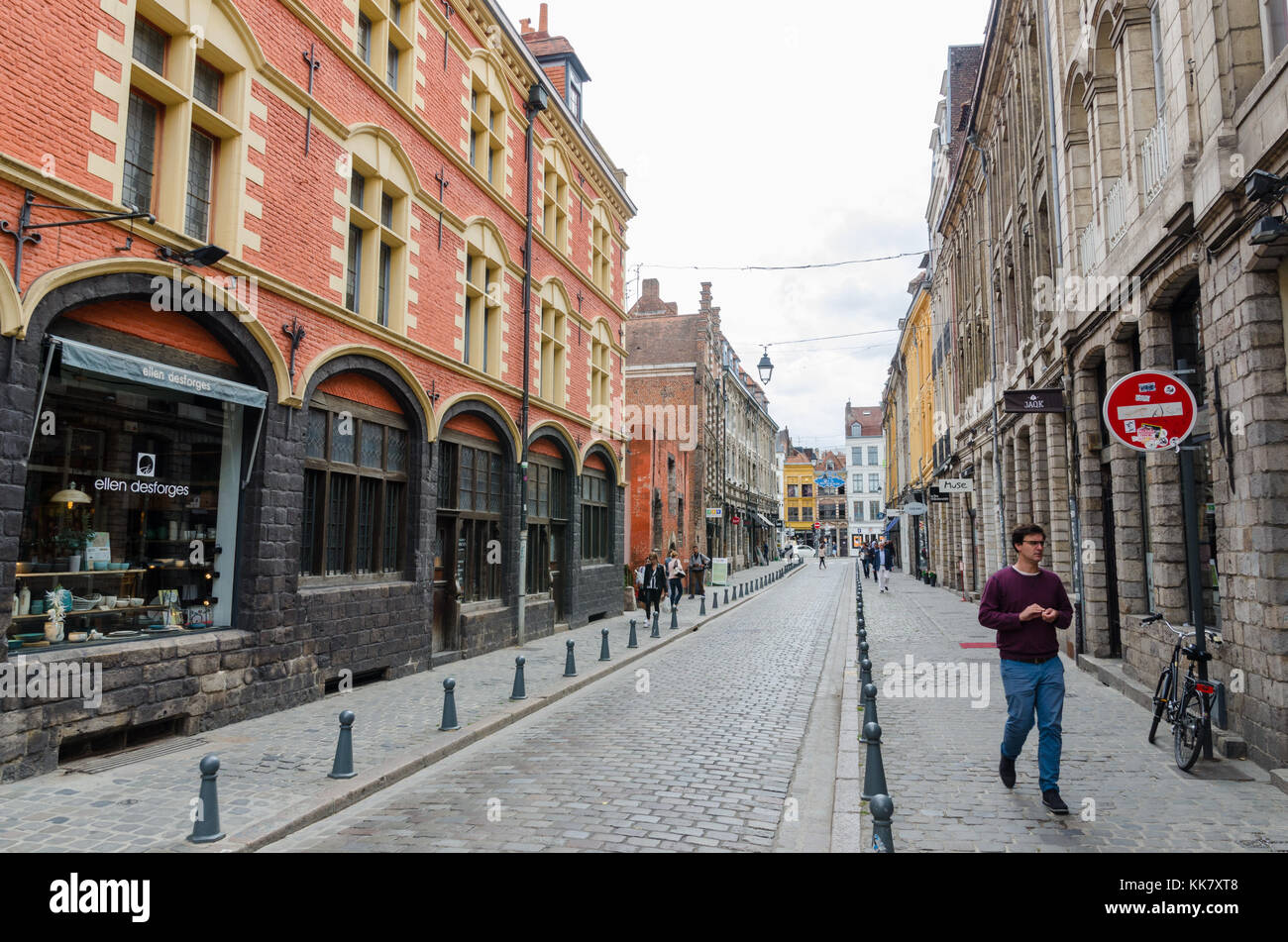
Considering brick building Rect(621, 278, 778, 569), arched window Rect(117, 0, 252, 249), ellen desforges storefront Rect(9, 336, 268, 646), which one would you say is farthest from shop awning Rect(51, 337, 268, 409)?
brick building Rect(621, 278, 778, 569)

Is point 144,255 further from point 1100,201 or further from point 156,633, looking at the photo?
point 1100,201

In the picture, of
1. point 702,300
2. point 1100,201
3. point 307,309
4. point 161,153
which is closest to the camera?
point 161,153

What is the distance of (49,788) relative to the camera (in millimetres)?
6383

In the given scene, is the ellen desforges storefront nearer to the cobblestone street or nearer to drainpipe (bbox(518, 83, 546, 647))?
the cobblestone street

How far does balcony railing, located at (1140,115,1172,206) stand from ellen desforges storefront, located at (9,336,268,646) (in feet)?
34.5

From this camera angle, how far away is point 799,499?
107312mm

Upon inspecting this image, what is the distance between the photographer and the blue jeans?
5.79 m

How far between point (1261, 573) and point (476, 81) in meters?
14.4

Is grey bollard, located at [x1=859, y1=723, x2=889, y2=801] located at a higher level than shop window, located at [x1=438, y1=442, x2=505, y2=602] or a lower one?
lower

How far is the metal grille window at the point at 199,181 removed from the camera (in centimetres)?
886

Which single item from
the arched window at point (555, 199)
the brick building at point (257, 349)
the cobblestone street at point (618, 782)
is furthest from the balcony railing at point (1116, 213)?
the arched window at point (555, 199)

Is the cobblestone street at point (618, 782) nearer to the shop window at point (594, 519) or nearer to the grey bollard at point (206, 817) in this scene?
the grey bollard at point (206, 817)

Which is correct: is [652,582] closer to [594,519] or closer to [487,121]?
[594,519]

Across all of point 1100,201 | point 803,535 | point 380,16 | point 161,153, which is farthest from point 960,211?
point 803,535
